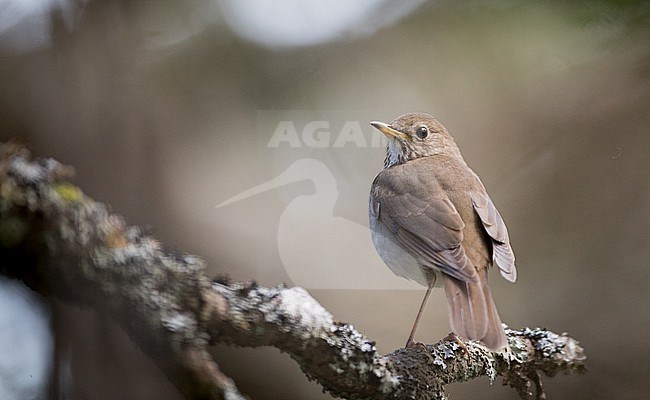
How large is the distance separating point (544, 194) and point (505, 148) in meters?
0.12

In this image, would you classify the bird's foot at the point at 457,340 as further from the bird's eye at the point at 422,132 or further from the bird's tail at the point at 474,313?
the bird's eye at the point at 422,132

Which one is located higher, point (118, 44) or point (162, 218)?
point (118, 44)

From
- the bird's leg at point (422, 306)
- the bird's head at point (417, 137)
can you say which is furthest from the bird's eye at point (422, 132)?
the bird's leg at point (422, 306)

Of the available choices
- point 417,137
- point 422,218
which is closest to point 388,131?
point 417,137

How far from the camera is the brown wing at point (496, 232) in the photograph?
3.71 feet

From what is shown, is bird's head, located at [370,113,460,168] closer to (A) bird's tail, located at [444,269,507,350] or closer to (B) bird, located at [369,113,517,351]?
(B) bird, located at [369,113,517,351]

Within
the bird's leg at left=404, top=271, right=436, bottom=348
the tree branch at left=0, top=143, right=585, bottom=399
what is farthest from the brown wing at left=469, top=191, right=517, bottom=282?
the tree branch at left=0, top=143, right=585, bottom=399

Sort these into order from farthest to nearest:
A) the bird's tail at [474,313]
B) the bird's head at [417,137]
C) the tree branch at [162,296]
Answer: the bird's head at [417,137]
the bird's tail at [474,313]
the tree branch at [162,296]

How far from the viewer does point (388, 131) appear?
1273 millimetres

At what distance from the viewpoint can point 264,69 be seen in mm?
1287

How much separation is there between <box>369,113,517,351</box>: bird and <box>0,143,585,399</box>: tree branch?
153 mm

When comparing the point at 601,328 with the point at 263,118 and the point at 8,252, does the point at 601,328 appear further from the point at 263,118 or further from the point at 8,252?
the point at 8,252

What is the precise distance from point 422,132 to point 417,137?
0.01m

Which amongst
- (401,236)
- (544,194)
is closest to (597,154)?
(544,194)
